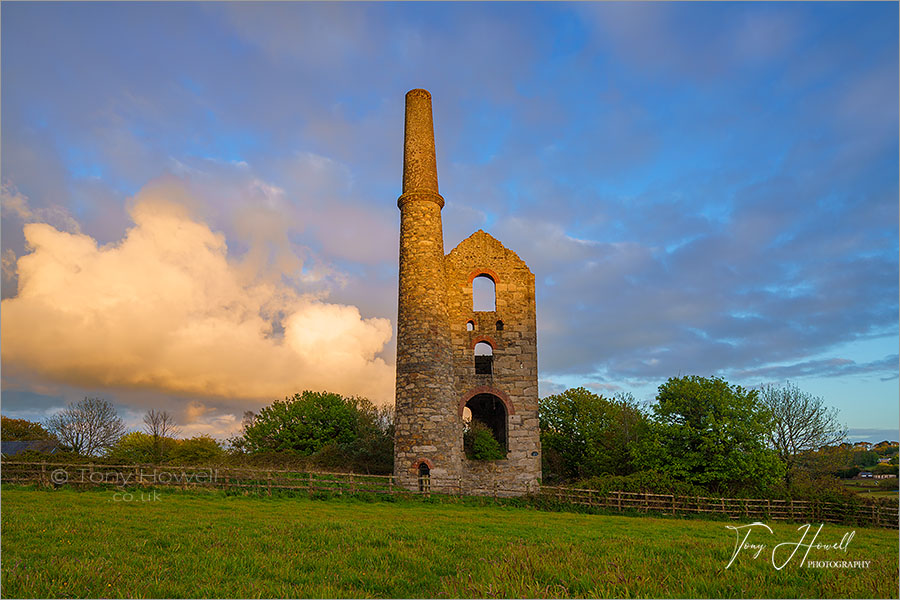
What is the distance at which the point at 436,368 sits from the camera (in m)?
26.0

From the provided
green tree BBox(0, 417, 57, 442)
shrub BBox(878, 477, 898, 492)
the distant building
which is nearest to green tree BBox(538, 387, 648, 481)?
shrub BBox(878, 477, 898, 492)

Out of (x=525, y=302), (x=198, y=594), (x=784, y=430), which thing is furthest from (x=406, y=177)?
(x=784, y=430)

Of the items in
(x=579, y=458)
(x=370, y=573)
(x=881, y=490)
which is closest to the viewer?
(x=370, y=573)

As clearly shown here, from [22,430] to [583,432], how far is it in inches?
2194

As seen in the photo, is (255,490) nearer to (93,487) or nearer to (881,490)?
(93,487)

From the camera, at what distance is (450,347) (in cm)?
2772

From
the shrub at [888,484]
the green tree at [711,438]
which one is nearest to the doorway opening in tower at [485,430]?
the green tree at [711,438]

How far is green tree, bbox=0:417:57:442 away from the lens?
52966 millimetres

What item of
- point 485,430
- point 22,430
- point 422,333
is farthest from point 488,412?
point 22,430

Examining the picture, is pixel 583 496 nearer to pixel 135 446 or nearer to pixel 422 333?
pixel 422 333

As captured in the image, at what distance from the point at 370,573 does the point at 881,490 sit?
126 ft

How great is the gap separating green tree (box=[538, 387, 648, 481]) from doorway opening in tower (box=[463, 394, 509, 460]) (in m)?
5.07
